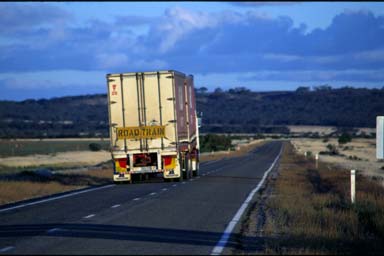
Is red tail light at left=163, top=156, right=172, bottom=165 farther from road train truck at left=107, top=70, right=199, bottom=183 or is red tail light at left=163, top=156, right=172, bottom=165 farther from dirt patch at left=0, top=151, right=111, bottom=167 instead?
dirt patch at left=0, top=151, right=111, bottom=167

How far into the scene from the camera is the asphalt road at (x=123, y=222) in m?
12.8

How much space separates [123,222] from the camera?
16.5 m

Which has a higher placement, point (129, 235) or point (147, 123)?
point (147, 123)

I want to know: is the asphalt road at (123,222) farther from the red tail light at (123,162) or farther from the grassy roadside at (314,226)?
the red tail light at (123,162)

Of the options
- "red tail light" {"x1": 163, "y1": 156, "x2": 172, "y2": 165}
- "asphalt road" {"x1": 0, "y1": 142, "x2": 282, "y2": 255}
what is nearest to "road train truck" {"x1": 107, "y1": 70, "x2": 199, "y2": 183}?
"red tail light" {"x1": 163, "y1": 156, "x2": 172, "y2": 165}

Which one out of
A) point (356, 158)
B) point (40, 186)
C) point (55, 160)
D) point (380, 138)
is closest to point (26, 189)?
point (40, 186)

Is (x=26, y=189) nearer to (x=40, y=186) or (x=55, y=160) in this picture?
(x=40, y=186)

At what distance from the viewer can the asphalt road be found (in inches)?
503

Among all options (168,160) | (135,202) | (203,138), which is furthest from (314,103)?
(135,202)

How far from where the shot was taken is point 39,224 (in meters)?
16.6

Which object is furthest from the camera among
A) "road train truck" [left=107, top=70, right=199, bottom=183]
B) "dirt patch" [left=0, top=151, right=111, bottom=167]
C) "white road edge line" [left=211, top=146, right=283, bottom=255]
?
"dirt patch" [left=0, top=151, right=111, bottom=167]

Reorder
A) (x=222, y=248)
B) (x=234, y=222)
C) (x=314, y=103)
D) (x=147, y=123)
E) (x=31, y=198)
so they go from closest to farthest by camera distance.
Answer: (x=222, y=248)
(x=234, y=222)
(x=31, y=198)
(x=147, y=123)
(x=314, y=103)

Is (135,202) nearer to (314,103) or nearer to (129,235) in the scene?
(129,235)

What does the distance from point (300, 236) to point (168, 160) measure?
17.5 meters
